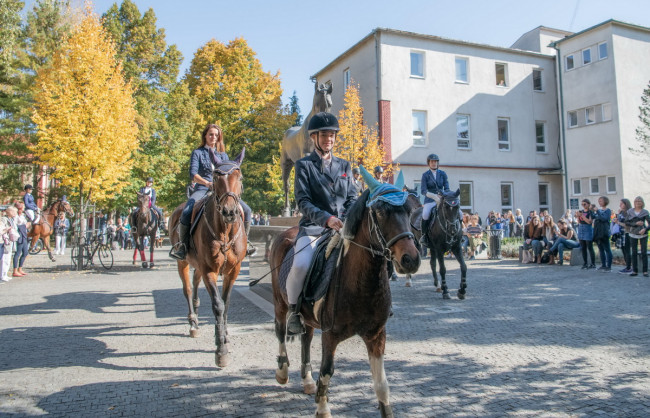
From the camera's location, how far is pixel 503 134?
30047 millimetres

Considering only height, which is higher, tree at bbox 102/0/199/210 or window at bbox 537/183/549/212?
tree at bbox 102/0/199/210

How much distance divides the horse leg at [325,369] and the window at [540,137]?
31.5 metres

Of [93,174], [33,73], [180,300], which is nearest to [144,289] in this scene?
[180,300]

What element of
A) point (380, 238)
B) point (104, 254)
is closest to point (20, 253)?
point (104, 254)

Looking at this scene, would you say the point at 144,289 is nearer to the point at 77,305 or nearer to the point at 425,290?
the point at 77,305

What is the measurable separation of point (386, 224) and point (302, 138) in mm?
7131

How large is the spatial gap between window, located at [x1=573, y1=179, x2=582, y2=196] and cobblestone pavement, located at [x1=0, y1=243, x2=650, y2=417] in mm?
20496

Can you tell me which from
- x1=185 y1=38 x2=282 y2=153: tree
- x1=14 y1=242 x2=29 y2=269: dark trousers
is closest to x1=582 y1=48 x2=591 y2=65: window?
x1=185 y1=38 x2=282 y2=153: tree

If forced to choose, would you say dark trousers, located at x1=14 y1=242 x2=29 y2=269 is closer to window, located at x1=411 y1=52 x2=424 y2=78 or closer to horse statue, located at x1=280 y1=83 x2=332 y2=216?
horse statue, located at x1=280 y1=83 x2=332 y2=216

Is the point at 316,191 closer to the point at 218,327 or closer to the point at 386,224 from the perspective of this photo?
the point at 386,224

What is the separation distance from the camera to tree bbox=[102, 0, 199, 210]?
3178 cm

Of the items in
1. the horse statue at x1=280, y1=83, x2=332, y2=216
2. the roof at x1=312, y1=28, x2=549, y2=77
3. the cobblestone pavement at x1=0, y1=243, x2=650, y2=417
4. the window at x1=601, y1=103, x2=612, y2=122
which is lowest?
the cobblestone pavement at x1=0, y1=243, x2=650, y2=417

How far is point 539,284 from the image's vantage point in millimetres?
11453

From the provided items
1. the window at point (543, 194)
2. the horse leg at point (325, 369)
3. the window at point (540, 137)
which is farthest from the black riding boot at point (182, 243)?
the window at point (540, 137)
